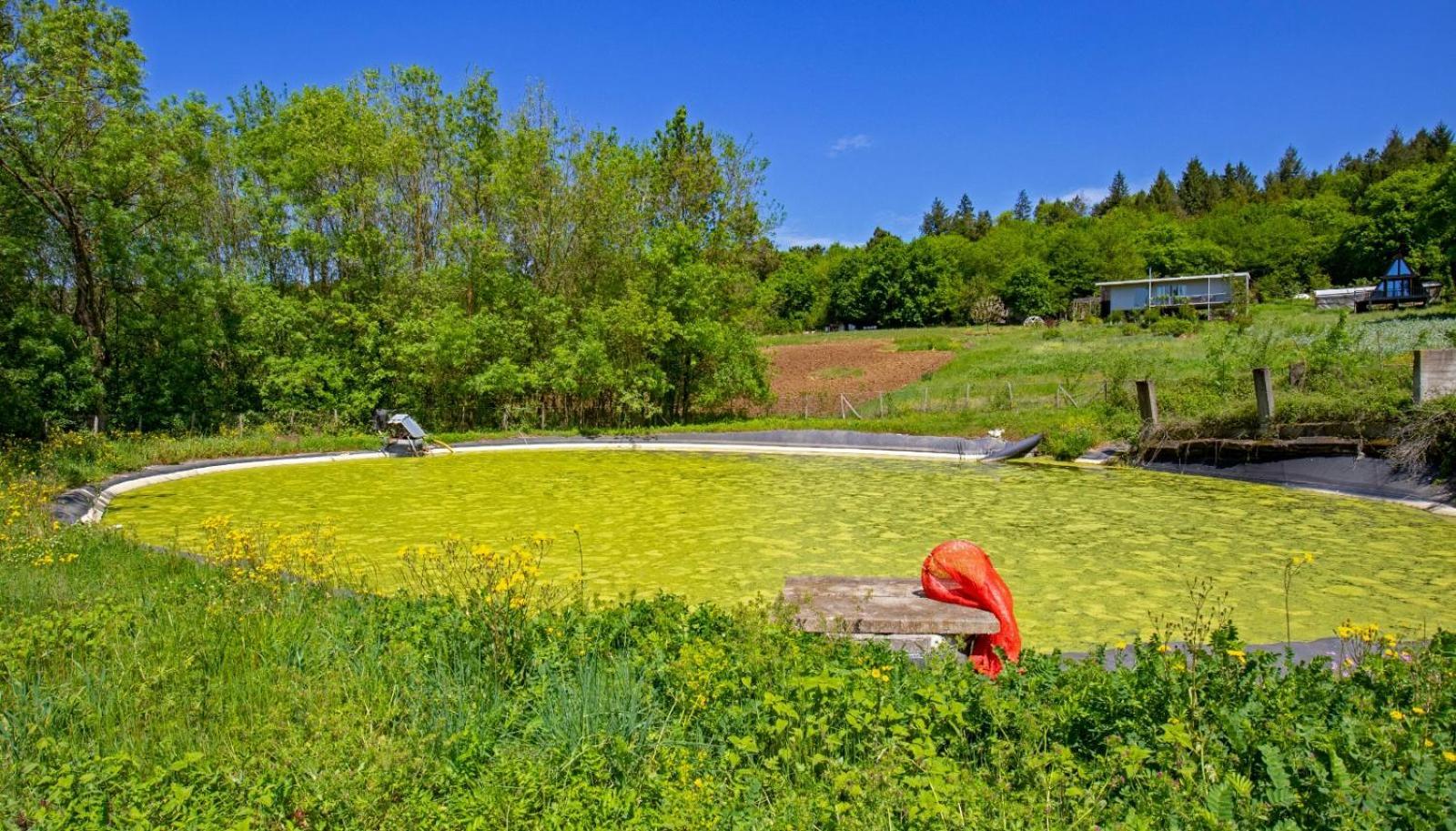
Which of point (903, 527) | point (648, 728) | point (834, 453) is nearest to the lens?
point (648, 728)

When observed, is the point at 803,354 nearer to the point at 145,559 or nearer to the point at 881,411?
the point at 881,411

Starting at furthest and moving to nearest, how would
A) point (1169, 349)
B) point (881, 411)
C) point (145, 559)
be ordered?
point (1169, 349) < point (881, 411) < point (145, 559)

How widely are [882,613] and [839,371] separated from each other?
100 ft

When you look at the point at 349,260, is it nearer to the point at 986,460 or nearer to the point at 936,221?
the point at 986,460

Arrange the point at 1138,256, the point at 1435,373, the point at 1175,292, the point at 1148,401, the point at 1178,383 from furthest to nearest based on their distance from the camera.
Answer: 1. the point at 1138,256
2. the point at 1175,292
3. the point at 1178,383
4. the point at 1148,401
5. the point at 1435,373

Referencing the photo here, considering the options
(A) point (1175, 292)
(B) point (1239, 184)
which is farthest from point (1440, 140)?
(A) point (1175, 292)

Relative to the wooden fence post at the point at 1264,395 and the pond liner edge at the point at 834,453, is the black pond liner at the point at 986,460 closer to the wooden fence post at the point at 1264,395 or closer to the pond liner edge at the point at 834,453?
the pond liner edge at the point at 834,453

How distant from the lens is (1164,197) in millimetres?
107375

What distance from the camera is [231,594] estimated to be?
5.12 meters

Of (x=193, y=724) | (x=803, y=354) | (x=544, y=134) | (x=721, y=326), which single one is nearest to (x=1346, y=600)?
(x=193, y=724)

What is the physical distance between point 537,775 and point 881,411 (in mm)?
19523

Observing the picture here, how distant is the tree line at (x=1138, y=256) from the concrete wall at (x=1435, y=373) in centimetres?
4363

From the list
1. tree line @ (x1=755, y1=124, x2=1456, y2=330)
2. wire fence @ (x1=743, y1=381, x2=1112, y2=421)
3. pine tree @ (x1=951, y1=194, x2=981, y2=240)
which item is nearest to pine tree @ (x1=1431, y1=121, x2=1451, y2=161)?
tree line @ (x1=755, y1=124, x2=1456, y2=330)

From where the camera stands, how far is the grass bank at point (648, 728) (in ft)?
8.91
